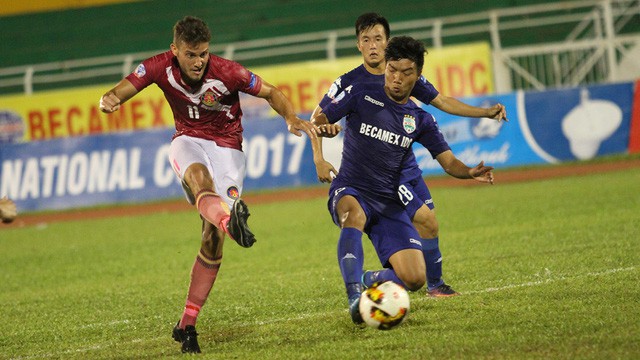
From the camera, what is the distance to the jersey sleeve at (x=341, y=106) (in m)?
7.34

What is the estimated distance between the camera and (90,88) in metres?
21.5

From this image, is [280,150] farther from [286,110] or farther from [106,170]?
[286,110]

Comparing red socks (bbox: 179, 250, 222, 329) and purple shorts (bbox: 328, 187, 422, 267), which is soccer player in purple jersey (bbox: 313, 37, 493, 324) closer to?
purple shorts (bbox: 328, 187, 422, 267)

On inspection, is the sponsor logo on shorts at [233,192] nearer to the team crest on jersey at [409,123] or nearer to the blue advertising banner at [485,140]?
the team crest on jersey at [409,123]

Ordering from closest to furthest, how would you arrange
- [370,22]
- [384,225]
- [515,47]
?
[384,225], [370,22], [515,47]

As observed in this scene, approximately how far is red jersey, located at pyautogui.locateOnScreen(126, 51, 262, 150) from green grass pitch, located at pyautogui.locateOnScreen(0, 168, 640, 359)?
147 cm

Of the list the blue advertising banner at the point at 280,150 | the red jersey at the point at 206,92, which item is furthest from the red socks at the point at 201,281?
the blue advertising banner at the point at 280,150

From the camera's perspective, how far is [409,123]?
7.28 meters

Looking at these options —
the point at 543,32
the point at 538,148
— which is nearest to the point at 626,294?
the point at 538,148

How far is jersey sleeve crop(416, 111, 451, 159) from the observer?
740 cm

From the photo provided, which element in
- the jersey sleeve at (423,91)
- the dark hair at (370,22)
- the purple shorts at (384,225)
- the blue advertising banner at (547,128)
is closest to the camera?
the purple shorts at (384,225)

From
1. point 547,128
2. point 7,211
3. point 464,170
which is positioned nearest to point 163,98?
point 547,128

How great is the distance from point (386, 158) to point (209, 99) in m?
1.42

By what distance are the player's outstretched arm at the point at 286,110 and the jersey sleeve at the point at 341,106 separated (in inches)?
21.3
